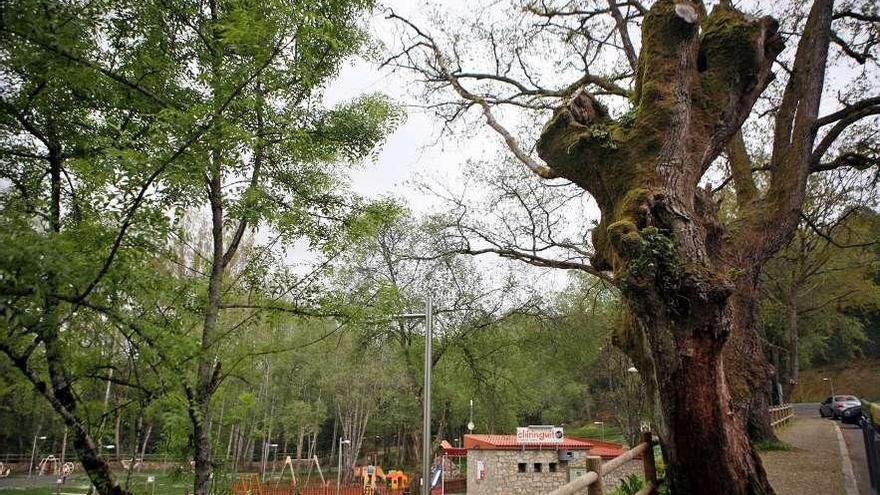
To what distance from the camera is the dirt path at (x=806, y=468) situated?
675 cm

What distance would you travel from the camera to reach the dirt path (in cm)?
675

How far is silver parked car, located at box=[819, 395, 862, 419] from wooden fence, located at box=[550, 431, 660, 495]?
1976cm

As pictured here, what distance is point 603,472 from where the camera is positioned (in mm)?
4094

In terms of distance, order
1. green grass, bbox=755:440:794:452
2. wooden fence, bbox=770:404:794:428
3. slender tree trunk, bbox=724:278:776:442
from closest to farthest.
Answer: slender tree trunk, bbox=724:278:776:442 < green grass, bbox=755:440:794:452 < wooden fence, bbox=770:404:794:428

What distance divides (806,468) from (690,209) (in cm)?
628

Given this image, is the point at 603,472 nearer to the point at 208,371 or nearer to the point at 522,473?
the point at 208,371

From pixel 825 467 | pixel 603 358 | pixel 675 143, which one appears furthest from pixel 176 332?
pixel 603 358

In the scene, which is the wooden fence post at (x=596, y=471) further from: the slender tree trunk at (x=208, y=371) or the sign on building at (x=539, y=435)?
the sign on building at (x=539, y=435)

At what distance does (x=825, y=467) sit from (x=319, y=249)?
8.66 m

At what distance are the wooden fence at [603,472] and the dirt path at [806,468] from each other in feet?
6.32

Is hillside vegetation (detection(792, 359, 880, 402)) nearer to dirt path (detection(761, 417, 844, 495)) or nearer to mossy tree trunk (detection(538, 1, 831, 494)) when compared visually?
dirt path (detection(761, 417, 844, 495))

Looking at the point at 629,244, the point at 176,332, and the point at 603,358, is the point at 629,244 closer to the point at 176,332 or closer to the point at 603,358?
the point at 176,332

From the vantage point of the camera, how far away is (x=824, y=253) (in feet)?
65.0

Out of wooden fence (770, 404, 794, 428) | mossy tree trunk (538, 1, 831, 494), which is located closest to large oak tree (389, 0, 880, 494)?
mossy tree trunk (538, 1, 831, 494)
